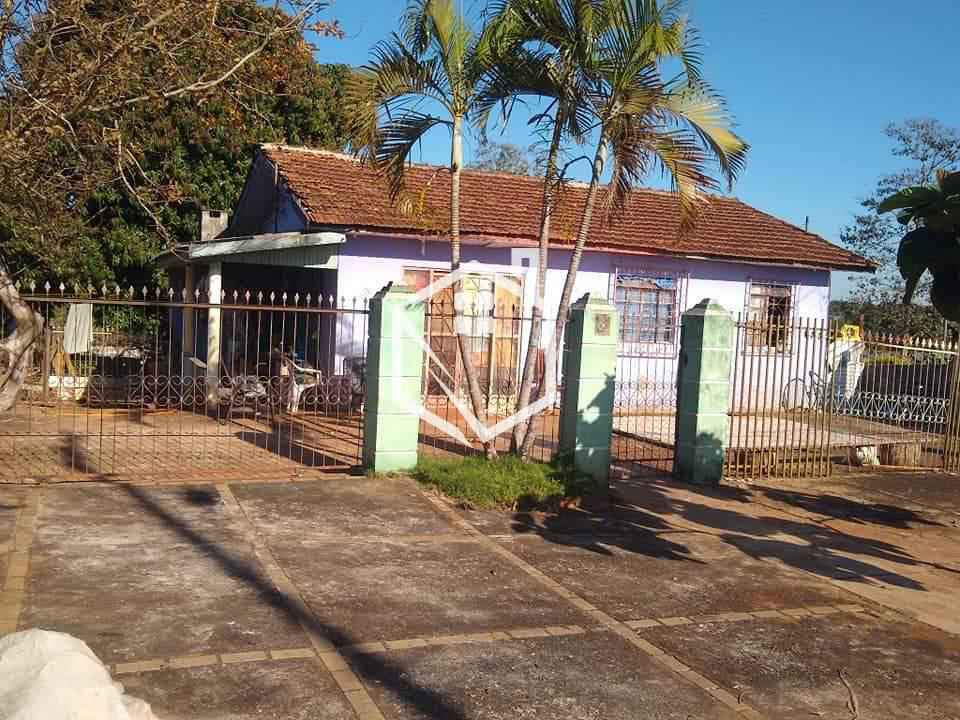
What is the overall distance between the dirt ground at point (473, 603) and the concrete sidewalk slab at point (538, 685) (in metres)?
0.02

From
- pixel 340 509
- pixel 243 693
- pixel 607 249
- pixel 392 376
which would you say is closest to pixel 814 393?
pixel 607 249

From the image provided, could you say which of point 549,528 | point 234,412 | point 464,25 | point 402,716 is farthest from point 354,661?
point 234,412

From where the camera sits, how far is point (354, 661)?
4.92 m

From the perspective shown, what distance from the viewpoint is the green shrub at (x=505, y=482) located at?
8656 millimetres

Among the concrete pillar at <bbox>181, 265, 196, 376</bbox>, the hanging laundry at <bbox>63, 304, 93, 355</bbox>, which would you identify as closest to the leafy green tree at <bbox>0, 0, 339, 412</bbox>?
the hanging laundry at <bbox>63, 304, 93, 355</bbox>

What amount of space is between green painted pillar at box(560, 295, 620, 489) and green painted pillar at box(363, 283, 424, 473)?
159 centimetres

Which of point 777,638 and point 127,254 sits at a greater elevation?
point 127,254

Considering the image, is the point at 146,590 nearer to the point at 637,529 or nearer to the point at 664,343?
the point at 637,529

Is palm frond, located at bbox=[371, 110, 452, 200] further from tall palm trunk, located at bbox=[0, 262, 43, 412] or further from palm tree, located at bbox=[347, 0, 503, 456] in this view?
tall palm trunk, located at bbox=[0, 262, 43, 412]

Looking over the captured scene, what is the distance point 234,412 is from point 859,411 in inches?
389

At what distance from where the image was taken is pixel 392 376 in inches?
360

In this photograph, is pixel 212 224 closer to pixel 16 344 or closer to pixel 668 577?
pixel 16 344

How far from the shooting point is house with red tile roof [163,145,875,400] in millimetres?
13586

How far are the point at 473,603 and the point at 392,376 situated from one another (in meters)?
3.54
